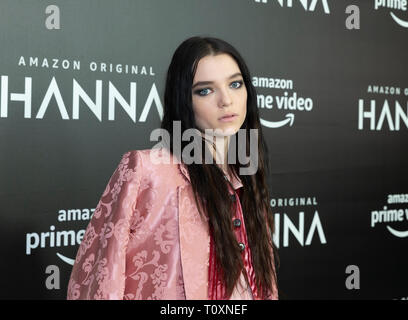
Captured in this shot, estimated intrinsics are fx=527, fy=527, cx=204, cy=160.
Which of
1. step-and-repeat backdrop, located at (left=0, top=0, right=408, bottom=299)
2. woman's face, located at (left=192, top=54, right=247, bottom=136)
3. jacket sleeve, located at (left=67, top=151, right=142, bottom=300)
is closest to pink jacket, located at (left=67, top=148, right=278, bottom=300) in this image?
jacket sleeve, located at (left=67, top=151, right=142, bottom=300)

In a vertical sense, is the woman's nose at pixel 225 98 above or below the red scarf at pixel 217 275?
above

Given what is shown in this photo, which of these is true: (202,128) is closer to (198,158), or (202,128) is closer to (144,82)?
(198,158)

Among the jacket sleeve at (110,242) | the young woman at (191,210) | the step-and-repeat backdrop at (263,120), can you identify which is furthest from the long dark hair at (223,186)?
the step-and-repeat backdrop at (263,120)

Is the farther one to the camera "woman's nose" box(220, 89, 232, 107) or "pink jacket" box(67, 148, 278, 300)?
"woman's nose" box(220, 89, 232, 107)

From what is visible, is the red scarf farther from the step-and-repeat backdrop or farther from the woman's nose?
the step-and-repeat backdrop

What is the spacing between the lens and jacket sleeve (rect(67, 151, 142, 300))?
1.22 metres

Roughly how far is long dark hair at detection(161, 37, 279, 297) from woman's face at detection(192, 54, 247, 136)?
0.07ft

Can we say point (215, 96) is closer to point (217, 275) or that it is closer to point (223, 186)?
point (223, 186)

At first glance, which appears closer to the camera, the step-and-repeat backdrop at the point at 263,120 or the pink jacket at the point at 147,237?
the pink jacket at the point at 147,237

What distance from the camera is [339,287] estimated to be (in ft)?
9.53

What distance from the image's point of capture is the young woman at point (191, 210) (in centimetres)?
127

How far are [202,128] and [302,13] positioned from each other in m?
1.55

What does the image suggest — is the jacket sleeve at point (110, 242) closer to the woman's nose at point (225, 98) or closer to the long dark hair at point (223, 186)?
the long dark hair at point (223, 186)

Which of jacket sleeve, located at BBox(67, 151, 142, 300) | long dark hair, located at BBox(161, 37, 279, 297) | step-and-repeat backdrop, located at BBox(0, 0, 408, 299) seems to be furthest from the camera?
step-and-repeat backdrop, located at BBox(0, 0, 408, 299)
